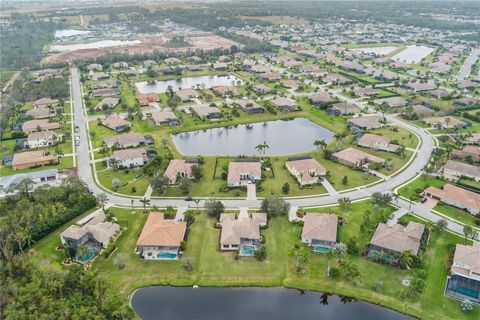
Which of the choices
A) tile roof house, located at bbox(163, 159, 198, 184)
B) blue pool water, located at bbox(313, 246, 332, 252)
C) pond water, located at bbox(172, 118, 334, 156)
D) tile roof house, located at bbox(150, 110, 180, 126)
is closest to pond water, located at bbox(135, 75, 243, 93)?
tile roof house, located at bbox(150, 110, 180, 126)

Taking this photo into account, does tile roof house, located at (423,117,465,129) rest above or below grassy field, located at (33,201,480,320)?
above

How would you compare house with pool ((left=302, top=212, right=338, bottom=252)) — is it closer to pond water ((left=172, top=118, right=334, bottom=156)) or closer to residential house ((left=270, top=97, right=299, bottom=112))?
pond water ((left=172, top=118, right=334, bottom=156))

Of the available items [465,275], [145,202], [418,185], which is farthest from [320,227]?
[145,202]

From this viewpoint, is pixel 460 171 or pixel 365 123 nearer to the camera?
pixel 460 171

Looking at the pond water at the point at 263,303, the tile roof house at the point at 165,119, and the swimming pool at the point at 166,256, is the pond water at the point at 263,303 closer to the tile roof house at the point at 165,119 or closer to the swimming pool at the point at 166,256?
the swimming pool at the point at 166,256

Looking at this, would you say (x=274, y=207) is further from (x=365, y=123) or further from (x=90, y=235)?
(x=365, y=123)
